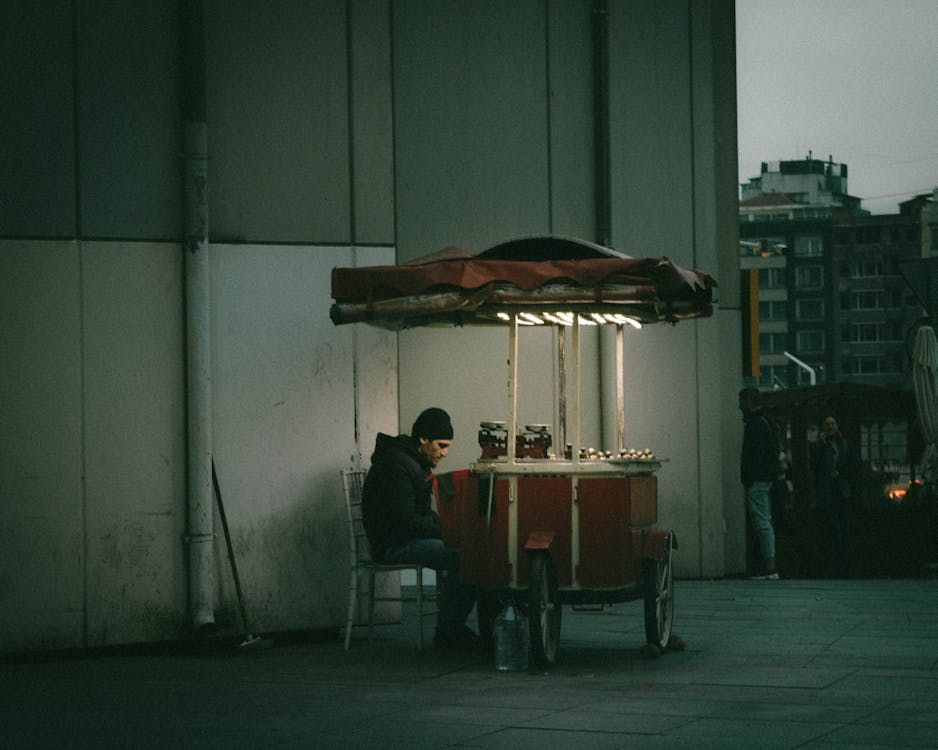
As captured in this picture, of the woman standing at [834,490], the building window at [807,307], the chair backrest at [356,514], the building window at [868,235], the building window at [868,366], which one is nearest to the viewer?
the chair backrest at [356,514]

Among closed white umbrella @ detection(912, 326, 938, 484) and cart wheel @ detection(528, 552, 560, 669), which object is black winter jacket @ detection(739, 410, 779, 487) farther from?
cart wheel @ detection(528, 552, 560, 669)

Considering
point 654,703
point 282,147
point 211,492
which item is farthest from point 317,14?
point 654,703

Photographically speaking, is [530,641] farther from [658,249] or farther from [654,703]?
[658,249]

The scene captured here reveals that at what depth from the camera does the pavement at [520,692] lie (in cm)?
732

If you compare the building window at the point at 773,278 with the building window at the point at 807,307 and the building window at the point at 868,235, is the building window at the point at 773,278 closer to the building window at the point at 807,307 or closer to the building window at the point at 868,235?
the building window at the point at 807,307

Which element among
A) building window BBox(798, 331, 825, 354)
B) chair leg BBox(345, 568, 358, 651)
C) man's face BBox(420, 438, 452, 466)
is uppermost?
building window BBox(798, 331, 825, 354)

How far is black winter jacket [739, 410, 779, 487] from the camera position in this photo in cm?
1599

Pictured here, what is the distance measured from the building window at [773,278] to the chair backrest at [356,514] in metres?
136

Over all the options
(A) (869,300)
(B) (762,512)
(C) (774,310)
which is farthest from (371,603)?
(C) (774,310)

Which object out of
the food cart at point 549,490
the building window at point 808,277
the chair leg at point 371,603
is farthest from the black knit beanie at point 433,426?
the building window at point 808,277

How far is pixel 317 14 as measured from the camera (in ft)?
39.7

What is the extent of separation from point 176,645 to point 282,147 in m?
3.63

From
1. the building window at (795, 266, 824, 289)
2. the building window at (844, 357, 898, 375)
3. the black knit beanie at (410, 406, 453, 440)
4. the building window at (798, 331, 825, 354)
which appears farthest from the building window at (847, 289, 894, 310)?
the black knit beanie at (410, 406, 453, 440)

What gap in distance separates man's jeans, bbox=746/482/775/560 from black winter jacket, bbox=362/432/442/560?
19.9 ft
